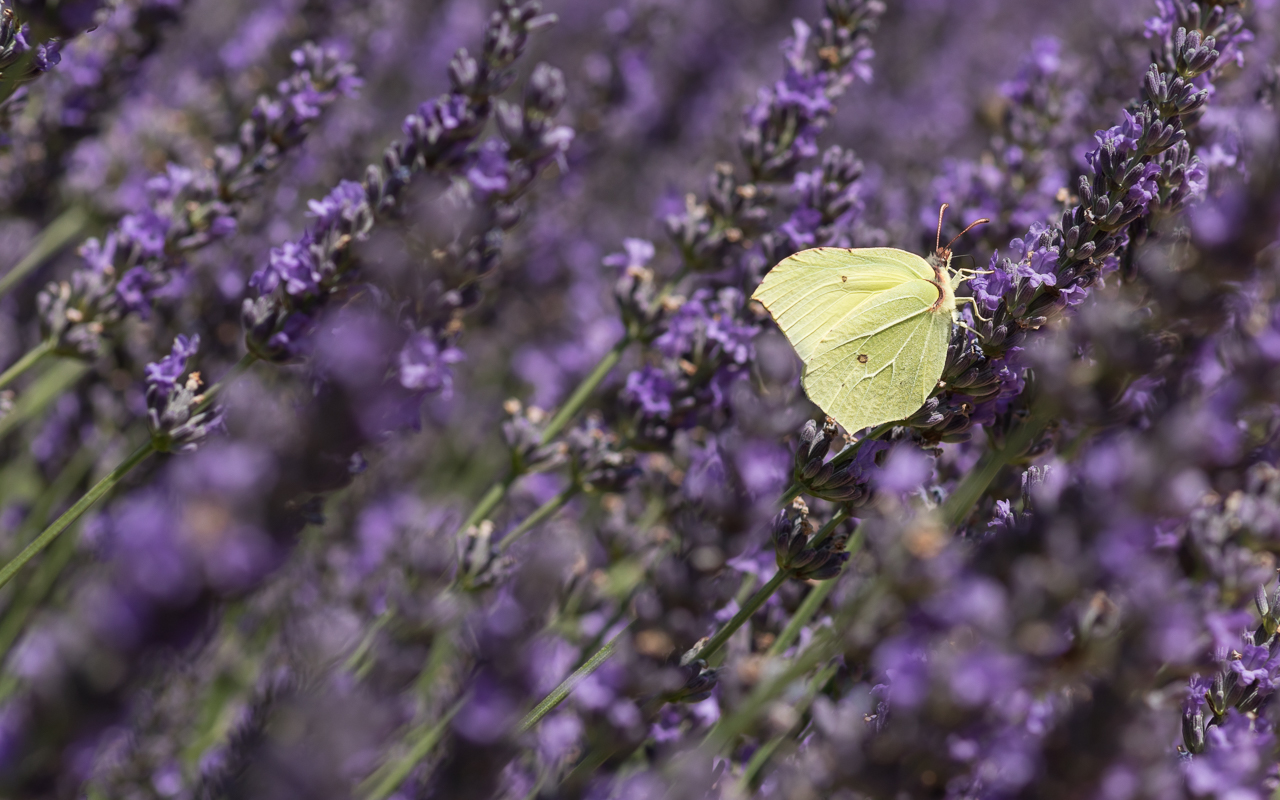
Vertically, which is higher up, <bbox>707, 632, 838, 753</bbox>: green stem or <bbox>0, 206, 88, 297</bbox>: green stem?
<bbox>0, 206, 88, 297</bbox>: green stem

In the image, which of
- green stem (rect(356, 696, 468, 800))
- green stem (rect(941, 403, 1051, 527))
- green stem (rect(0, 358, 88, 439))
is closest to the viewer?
green stem (rect(941, 403, 1051, 527))

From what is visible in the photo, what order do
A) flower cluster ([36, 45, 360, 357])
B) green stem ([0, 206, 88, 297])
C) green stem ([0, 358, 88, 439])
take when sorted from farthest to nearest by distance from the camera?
green stem ([0, 206, 88, 297])
green stem ([0, 358, 88, 439])
flower cluster ([36, 45, 360, 357])

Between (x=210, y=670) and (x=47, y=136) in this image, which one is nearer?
Result: (x=210, y=670)

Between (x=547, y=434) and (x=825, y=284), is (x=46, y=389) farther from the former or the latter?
(x=825, y=284)

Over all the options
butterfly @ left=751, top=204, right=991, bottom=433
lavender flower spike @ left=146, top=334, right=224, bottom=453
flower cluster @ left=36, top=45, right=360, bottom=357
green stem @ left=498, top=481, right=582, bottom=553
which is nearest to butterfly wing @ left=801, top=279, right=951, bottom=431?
butterfly @ left=751, top=204, right=991, bottom=433

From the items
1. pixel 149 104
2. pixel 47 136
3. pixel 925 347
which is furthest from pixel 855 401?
pixel 149 104

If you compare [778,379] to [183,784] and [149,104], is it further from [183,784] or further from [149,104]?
[149,104]

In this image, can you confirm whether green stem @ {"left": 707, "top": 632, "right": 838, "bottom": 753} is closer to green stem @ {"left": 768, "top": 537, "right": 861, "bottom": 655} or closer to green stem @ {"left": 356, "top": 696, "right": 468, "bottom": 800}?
green stem @ {"left": 768, "top": 537, "right": 861, "bottom": 655}

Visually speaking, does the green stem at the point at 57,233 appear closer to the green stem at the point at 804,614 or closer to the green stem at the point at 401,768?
the green stem at the point at 401,768
